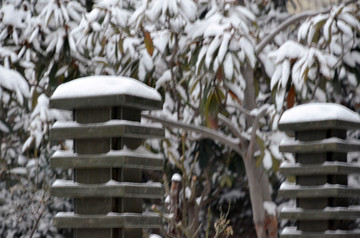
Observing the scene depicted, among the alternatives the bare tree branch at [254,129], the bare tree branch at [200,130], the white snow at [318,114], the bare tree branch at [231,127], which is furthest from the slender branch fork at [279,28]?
the white snow at [318,114]

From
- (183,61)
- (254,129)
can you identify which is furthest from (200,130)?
(183,61)

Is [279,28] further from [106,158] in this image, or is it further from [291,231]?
[106,158]

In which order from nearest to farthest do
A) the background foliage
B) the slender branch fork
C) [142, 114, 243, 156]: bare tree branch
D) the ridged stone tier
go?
the ridged stone tier, the background foliage, [142, 114, 243, 156]: bare tree branch, the slender branch fork

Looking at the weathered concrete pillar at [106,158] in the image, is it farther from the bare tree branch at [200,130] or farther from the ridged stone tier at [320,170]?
the bare tree branch at [200,130]

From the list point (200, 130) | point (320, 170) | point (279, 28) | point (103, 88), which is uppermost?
point (279, 28)

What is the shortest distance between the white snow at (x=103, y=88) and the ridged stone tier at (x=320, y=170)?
95 cm

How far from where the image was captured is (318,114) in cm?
347

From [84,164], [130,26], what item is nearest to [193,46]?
[130,26]

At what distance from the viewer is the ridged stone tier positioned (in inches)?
135

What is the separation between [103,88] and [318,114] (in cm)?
122

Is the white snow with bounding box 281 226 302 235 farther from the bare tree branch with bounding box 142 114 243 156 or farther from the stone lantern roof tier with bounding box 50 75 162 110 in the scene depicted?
the bare tree branch with bounding box 142 114 243 156

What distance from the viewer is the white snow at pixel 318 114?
3449 mm

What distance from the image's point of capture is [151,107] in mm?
2846

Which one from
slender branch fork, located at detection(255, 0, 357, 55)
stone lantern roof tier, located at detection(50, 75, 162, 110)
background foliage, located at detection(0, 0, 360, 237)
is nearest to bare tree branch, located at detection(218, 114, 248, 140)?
background foliage, located at detection(0, 0, 360, 237)
